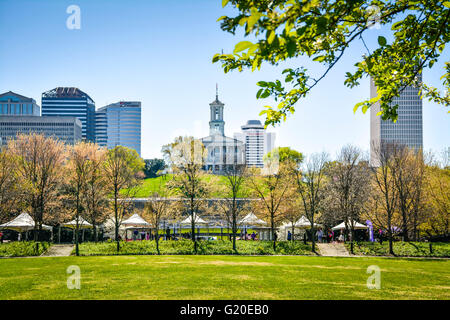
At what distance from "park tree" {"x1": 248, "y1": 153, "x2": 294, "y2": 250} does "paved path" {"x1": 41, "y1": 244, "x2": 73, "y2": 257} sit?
59.9ft

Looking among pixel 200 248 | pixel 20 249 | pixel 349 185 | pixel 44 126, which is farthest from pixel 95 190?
pixel 44 126

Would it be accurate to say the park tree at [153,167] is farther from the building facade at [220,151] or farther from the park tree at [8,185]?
the park tree at [8,185]

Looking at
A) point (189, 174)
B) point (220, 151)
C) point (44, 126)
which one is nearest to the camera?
point (189, 174)

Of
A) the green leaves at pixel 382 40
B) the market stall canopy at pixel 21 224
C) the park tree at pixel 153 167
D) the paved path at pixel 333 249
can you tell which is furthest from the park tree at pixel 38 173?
the park tree at pixel 153 167

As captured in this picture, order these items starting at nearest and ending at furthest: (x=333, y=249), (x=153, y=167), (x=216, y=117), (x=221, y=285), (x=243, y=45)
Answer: (x=243, y=45) < (x=221, y=285) < (x=333, y=249) < (x=153, y=167) < (x=216, y=117)

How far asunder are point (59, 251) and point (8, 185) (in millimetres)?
8832

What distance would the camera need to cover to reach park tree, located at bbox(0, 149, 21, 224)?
37906mm

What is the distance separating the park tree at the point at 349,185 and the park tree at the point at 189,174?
14007 millimetres

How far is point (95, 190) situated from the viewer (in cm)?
4653

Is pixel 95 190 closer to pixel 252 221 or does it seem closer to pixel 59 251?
pixel 59 251

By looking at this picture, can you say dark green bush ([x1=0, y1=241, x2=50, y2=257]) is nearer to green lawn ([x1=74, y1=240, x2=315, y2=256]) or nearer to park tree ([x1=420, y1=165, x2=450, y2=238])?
green lawn ([x1=74, y1=240, x2=315, y2=256])

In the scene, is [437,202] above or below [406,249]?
above

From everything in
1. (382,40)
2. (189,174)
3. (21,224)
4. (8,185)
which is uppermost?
(382,40)

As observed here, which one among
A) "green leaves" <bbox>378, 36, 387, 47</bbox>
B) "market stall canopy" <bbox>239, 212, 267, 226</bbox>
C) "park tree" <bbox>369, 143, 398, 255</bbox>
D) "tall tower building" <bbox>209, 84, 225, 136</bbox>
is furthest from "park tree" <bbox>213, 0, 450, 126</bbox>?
"tall tower building" <bbox>209, 84, 225, 136</bbox>
